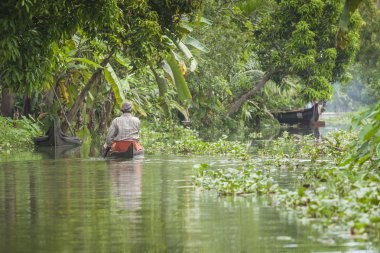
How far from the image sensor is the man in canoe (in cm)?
2356

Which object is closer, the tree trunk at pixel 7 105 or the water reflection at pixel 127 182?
the water reflection at pixel 127 182

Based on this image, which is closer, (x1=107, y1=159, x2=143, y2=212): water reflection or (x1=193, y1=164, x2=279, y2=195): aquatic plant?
(x1=107, y1=159, x2=143, y2=212): water reflection

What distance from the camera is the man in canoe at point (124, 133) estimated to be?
77.3ft

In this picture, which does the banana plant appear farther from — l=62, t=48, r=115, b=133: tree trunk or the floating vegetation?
the floating vegetation

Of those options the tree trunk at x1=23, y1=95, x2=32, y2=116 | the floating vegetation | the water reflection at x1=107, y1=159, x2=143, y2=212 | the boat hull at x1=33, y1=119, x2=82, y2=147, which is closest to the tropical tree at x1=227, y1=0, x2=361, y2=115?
the tree trunk at x1=23, y1=95, x2=32, y2=116

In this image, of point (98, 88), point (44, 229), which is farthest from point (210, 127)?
point (44, 229)

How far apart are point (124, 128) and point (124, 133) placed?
18 cm

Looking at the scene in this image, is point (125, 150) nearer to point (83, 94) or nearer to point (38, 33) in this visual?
point (38, 33)

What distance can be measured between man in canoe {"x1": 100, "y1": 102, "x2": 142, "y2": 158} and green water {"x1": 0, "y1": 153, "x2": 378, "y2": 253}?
6.77m

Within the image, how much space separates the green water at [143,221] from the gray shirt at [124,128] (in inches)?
265

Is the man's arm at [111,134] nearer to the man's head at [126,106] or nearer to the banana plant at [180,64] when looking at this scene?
the man's head at [126,106]

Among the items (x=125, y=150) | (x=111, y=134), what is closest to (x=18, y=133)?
(x=111, y=134)

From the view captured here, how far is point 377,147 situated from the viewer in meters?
13.1

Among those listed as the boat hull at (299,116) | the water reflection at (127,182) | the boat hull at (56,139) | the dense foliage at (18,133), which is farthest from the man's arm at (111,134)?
the boat hull at (299,116)
